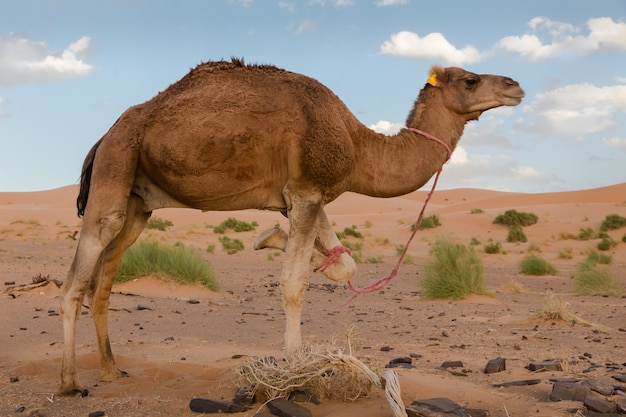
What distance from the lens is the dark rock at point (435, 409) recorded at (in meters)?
5.08

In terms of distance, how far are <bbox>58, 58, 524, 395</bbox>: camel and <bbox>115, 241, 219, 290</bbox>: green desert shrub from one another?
8.64 metres

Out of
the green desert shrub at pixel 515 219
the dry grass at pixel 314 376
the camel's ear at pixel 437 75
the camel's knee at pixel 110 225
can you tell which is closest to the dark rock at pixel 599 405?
the dry grass at pixel 314 376

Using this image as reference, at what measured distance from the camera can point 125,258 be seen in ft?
52.2

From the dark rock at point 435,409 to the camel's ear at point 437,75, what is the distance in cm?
314

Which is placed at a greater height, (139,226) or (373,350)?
(139,226)

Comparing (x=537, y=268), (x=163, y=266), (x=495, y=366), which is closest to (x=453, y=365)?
(x=495, y=366)

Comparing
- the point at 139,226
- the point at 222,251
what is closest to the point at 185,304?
the point at 139,226

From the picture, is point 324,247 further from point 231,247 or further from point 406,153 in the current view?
point 231,247

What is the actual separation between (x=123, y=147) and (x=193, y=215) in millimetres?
54663

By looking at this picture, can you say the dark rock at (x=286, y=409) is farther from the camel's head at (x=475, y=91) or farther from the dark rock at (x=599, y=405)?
the camel's head at (x=475, y=91)

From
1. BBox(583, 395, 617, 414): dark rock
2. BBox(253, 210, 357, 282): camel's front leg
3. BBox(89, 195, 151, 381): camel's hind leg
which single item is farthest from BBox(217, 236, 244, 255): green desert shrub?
BBox(583, 395, 617, 414): dark rock

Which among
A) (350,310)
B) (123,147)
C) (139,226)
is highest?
(123,147)

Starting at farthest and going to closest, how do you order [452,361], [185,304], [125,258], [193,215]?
[193,215] → [125,258] → [185,304] → [452,361]

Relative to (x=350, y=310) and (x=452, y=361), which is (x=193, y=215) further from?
(x=452, y=361)
